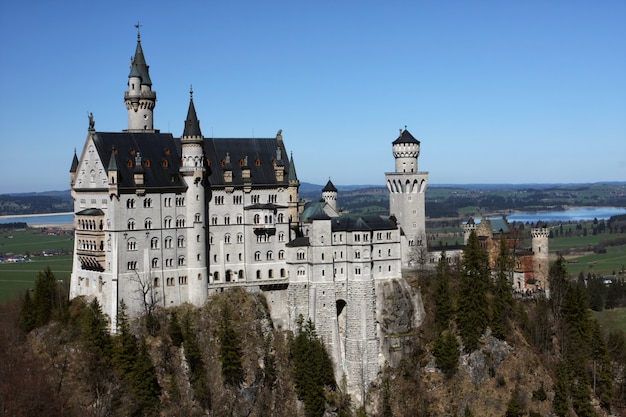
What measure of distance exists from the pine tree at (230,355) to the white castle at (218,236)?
519 cm

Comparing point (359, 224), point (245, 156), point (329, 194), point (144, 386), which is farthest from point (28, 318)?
point (329, 194)

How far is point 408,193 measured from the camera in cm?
10325

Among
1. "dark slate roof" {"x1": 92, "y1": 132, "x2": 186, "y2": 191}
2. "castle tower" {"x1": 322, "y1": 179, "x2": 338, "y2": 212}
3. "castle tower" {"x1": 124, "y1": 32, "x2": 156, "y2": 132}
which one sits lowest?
"castle tower" {"x1": 322, "y1": 179, "x2": 338, "y2": 212}

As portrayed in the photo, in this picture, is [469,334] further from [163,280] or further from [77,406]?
[77,406]

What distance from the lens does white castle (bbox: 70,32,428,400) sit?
279 ft

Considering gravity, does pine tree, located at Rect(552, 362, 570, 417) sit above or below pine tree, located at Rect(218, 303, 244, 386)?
below

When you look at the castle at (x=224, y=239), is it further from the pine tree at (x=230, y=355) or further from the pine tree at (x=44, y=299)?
the pine tree at (x=230, y=355)

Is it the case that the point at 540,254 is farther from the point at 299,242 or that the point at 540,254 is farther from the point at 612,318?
the point at 612,318

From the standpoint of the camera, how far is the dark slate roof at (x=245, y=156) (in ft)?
305

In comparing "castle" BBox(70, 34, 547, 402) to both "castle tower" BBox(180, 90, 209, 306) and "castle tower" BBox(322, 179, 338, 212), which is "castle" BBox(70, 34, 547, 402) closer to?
"castle tower" BBox(180, 90, 209, 306)

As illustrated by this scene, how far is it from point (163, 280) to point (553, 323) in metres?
47.2

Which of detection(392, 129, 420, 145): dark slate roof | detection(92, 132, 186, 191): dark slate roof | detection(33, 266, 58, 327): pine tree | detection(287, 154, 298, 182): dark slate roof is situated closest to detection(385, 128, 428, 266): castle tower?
detection(392, 129, 420, 145): dark slate roof

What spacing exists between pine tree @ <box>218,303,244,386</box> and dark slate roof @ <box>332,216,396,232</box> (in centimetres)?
1655

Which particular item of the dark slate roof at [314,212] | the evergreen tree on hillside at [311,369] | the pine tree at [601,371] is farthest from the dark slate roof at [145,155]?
the pine tree at [601,371]
